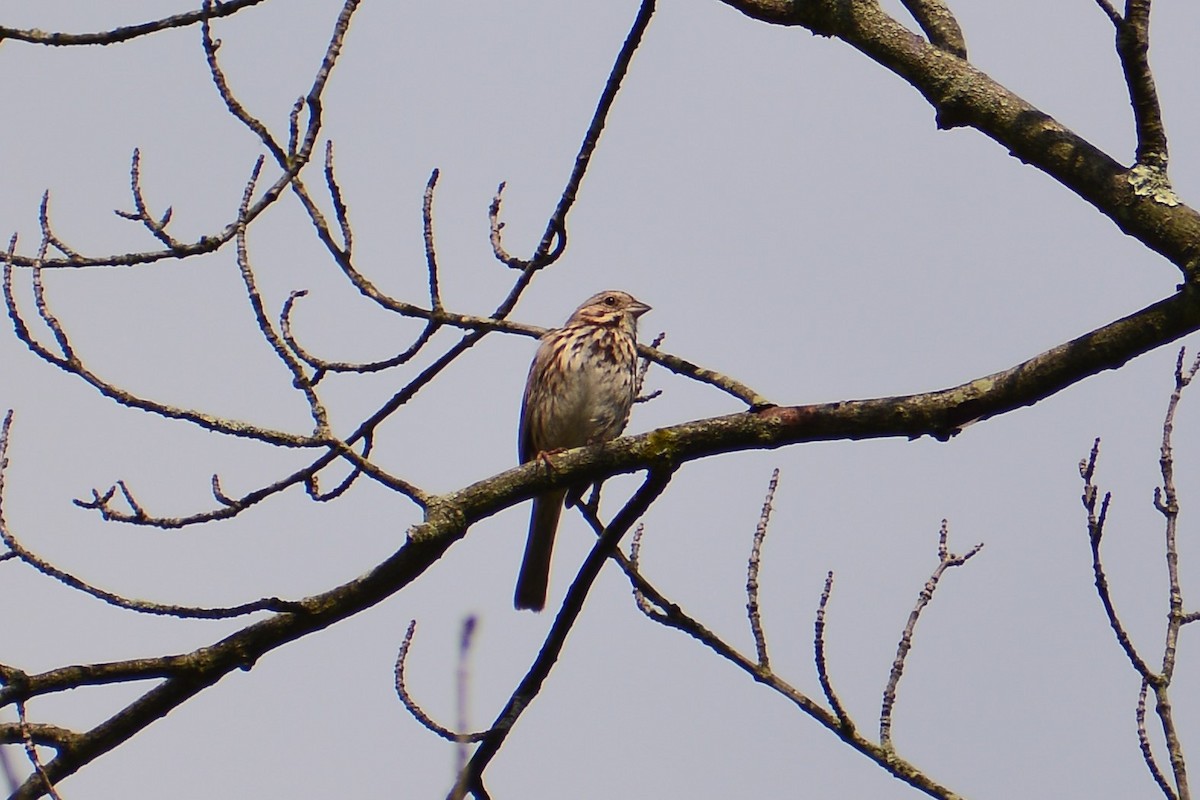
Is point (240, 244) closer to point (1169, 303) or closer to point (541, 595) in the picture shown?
point (1169, 303)

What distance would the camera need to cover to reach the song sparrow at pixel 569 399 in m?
7.91

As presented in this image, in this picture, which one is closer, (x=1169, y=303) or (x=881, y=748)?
(x=1169, y=303)

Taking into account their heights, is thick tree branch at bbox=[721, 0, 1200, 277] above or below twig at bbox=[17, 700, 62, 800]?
above

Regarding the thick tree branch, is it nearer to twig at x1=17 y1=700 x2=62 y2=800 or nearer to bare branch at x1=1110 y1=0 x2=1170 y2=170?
bare branch at x1=1110 y1=0 x2=1170 y2=170

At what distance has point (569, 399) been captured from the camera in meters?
7.95

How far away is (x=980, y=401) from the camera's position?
361 centimetres

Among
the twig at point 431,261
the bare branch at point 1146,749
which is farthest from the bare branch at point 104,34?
the bare branch at point 1146,749

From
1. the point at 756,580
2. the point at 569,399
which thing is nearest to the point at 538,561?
the point at 569,399

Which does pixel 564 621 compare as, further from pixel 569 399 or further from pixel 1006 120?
pixel 569 399

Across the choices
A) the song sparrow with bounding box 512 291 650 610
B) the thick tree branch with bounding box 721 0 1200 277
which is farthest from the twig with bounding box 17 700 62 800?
the song sparrow with bounding box 512 291 650 610

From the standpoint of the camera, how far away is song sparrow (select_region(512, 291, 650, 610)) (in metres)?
7.91

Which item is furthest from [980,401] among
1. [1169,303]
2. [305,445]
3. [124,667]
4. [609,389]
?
[609,389]

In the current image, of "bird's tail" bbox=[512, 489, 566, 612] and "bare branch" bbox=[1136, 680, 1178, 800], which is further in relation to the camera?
"bird's tail" bbox=[512, 489, 566, 612]

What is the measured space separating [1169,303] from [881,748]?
60.3 inches
